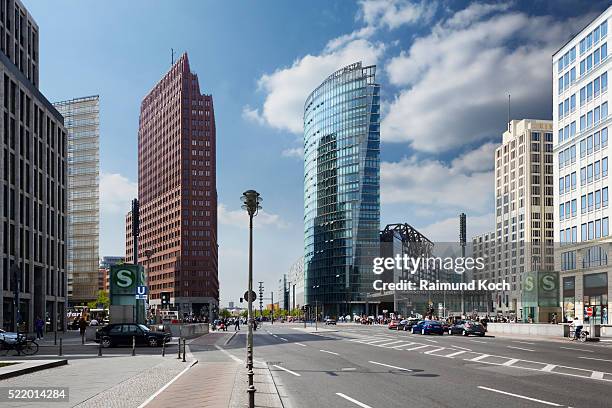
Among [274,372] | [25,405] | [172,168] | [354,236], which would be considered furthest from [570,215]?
[172,168]

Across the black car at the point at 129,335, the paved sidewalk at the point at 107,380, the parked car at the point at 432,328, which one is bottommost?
the parked car at the point at 432,328

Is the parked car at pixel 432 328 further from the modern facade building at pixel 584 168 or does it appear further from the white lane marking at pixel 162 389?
the white lane marking at pixel 162 389

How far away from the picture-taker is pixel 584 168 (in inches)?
2852

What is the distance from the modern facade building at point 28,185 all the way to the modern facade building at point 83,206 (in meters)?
49.7

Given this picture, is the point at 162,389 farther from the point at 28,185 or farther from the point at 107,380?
the point at 28,185

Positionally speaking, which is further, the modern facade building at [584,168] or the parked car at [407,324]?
the parked car at [407,324]

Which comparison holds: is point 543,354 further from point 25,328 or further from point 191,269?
point 191,269

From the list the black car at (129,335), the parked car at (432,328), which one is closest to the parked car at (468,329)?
the parked car at (432,328)

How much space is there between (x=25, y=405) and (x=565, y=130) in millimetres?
75469

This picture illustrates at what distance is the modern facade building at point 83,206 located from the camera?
136m

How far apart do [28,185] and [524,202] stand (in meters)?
122

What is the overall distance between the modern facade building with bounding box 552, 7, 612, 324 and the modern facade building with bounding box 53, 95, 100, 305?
315 ft

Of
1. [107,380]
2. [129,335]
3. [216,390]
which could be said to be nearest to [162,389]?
[216,390]

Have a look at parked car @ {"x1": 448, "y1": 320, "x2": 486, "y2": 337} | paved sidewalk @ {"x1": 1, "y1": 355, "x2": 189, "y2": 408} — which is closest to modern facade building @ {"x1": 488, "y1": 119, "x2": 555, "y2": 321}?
parked car @ {"x1": 448, "y1": 320, "x2": 486, "y2": 337}
